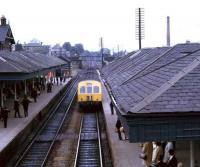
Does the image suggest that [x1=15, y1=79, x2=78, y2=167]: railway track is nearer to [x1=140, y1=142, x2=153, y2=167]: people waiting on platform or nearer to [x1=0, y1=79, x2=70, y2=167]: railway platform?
[x1=0, y1=79, x2=70, y2=167]: railway platform

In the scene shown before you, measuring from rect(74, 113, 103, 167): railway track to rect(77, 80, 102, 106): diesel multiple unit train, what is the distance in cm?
352

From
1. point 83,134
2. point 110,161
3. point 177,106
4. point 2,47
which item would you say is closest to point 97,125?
point 83,134

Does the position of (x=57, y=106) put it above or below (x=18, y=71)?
below

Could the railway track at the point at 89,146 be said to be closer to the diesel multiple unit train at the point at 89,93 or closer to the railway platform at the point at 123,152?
the railway platform at the point at 123,152

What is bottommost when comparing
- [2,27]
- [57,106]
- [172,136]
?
[57,106]

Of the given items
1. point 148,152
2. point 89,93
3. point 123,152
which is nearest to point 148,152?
point 148,152

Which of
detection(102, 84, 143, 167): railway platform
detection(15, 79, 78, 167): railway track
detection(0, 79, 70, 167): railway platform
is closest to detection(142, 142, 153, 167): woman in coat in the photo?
detection(102, 84, 143, 167): railway platform

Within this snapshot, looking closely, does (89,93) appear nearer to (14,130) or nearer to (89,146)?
(14,130)

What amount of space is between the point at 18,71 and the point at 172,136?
18.1 metres

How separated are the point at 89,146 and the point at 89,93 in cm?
1326

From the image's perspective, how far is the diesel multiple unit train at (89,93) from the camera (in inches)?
1366

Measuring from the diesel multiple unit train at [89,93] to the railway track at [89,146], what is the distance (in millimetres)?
3523

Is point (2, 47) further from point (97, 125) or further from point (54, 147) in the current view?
point (54, 147)

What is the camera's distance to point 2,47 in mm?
55812
